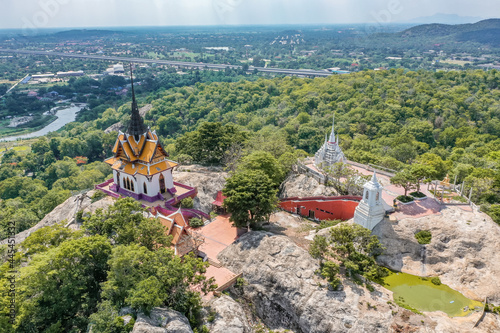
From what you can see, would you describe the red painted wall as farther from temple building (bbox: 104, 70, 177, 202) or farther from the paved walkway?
temple building (bbox: 104, 70, 177, 202)

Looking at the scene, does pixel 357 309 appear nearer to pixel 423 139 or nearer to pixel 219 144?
pixel 219 144

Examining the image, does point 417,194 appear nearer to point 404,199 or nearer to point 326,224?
point 404,199

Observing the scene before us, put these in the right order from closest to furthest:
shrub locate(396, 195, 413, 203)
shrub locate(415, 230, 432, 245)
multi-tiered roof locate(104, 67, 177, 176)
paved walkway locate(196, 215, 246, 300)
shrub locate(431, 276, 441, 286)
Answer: paved walkway locate(196, 215, 246, 300)
shrub locate(431, 276, 441, 286)
shrub locate(415, 230, 432, 245)
shrub locate(396, 195, 413, 203)
multi-tiered roof locate(104, 67, 177, 176)

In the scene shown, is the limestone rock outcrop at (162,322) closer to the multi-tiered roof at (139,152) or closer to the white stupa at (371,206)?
the multi-tiered roof at (139,152)

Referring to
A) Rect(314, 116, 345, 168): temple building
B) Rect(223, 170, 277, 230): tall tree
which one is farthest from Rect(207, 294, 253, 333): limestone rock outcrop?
Rect(314, 116, 345, 168): temple building

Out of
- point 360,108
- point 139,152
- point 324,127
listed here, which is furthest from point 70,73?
point 139,152

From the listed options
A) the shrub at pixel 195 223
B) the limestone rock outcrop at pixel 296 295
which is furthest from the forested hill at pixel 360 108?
the limestone rock outcrop at pixel 296 295
